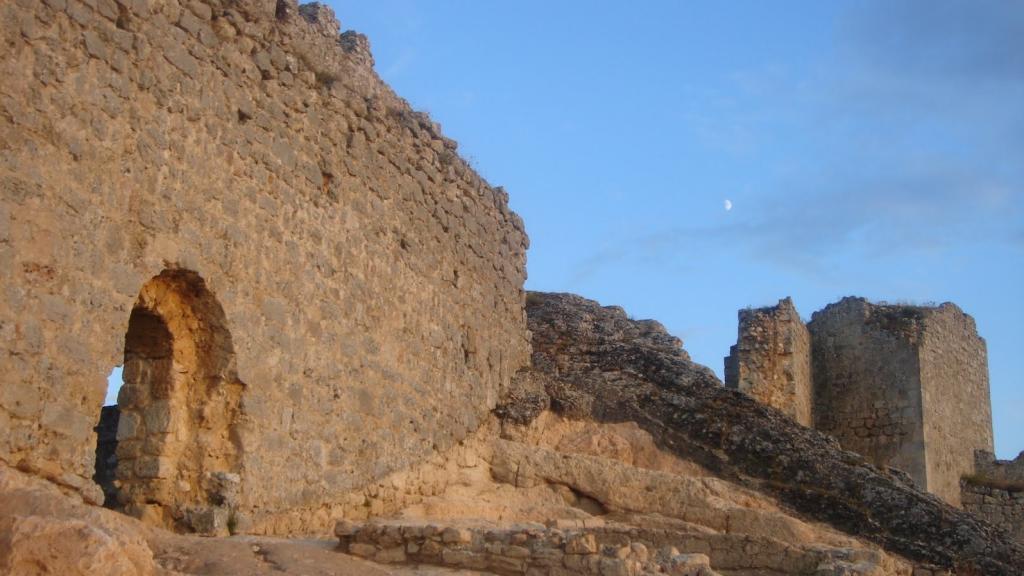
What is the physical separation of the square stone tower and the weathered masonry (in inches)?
0.6

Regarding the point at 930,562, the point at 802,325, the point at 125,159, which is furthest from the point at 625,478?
the point at 802,325

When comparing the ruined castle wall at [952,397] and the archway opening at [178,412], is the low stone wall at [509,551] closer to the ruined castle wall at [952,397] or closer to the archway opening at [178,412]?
the archway opening at [178,412]

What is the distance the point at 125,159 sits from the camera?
7.17 meters

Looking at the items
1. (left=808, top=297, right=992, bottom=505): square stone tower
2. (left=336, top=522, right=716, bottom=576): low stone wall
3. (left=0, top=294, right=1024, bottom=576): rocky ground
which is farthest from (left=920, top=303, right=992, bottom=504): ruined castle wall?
(left=336, top=522, right=716, bottom=576): low stone wall

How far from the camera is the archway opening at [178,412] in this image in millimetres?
7641

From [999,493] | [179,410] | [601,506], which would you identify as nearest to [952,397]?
[999,493]

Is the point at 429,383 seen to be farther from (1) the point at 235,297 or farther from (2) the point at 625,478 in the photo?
(1) the point at 235,297

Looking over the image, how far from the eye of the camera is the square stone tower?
1948 centimetres

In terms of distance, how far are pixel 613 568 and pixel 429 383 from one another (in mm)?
4264

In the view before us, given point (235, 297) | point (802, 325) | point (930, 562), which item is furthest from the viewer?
point (802, 325)

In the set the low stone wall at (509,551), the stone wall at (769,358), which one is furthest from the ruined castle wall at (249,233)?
the stone wall at (769,358)

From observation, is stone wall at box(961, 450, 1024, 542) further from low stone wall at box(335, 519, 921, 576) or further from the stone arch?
the stone arch

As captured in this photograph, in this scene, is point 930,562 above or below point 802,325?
→ below

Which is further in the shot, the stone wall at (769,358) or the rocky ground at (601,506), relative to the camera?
the stone wall at (769,358)
